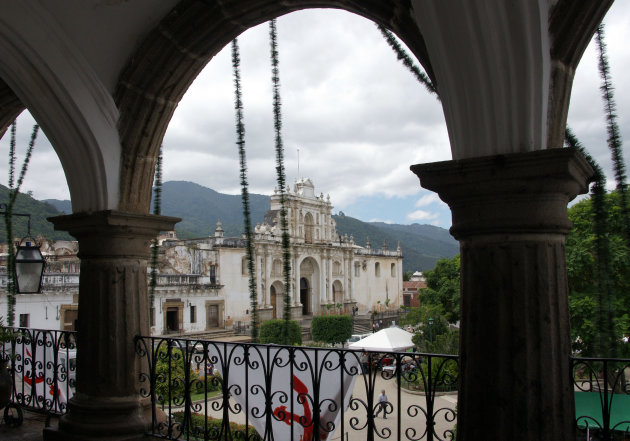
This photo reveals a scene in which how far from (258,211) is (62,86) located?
13089 centimetres

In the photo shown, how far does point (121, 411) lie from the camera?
298cm

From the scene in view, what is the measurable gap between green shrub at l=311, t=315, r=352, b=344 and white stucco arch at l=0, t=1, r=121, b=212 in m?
20.1

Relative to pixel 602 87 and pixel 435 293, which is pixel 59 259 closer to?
pixel 435 293

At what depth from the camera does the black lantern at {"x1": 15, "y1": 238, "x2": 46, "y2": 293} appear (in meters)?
3.86

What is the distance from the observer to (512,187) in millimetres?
1646

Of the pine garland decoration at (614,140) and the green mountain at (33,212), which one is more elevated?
the green mountain at (33,212)

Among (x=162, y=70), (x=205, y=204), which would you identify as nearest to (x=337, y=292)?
(x=162, y=70)

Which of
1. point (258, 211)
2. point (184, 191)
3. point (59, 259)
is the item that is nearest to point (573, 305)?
point (59, 259)

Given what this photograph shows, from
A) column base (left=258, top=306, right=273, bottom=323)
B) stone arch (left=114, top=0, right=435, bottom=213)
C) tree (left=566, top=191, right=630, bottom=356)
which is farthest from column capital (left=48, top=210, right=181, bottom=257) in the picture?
column base (left=258, top=306, right=273, bottom=323)

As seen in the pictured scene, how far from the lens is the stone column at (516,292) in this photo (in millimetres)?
1600

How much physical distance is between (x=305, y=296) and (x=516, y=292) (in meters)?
30.0

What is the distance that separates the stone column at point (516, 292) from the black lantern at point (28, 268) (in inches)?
126

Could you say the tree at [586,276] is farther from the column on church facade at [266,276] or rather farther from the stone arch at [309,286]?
the stone arch at [309,286]

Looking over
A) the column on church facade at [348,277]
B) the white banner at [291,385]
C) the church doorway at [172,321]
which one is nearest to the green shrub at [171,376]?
the white banner at [291,385]
